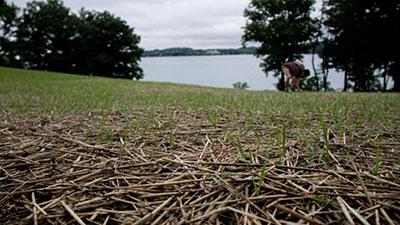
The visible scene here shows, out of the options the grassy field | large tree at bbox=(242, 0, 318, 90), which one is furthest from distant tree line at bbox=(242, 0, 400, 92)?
the grassy field

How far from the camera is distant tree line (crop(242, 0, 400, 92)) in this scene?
19.8 m

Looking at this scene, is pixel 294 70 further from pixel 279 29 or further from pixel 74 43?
pixel 74 43

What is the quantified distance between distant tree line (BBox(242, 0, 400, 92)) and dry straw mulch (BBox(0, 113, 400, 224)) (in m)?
21.1

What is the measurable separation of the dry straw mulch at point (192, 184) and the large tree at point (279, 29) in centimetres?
2705

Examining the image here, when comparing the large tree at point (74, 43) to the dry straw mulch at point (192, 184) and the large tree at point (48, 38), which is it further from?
the dry straw mulch at point (192, 184)

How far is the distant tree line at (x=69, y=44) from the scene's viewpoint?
38.5 meters

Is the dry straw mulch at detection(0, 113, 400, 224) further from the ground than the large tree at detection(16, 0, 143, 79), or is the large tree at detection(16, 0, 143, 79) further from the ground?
the large tree at detection(16, 0, 143, 79)

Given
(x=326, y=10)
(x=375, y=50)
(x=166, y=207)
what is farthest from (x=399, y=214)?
(x=326, y=10)

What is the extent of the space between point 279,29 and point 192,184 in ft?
93.3

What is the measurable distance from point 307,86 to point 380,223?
30.0 meters

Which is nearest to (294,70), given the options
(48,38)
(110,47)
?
(110,47)

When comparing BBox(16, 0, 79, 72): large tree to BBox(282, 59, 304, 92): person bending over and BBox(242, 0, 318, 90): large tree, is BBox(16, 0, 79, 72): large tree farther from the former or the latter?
BBox(282, 59, 304, 92): person bending over

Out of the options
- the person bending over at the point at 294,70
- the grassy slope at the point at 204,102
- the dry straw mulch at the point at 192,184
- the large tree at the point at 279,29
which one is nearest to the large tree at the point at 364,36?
the large tree at the point at 279,29

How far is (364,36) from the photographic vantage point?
795 inches
